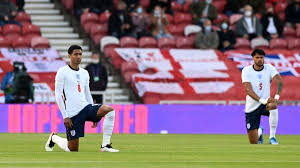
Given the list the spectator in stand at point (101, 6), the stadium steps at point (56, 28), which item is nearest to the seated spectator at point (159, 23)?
the spectator in stand at point (101, 6)

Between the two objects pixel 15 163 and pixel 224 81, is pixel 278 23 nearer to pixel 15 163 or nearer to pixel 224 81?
pixel 224 81

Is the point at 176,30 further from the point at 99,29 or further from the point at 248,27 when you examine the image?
the point at 99,29

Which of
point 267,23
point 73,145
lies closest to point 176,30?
point 267,23

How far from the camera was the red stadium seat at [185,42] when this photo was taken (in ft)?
97.6

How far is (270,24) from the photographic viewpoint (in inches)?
1246

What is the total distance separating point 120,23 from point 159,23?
1.70 metres

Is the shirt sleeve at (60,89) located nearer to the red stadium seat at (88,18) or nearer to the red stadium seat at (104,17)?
the red stadium seat at (88,18)

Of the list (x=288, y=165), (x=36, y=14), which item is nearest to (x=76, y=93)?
(x=288, y=165)

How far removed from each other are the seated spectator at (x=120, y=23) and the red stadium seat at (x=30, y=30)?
232 cm

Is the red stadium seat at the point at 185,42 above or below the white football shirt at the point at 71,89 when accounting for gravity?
above

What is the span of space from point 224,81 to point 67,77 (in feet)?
44.6

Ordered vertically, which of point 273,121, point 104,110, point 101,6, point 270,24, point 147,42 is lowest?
point 273,121

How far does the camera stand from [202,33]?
1152 inches

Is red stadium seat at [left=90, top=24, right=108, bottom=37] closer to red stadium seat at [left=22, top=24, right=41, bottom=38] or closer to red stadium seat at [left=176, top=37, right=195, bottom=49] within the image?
red stadium seat at [left=22, top=24, right=41, bottom=38]
